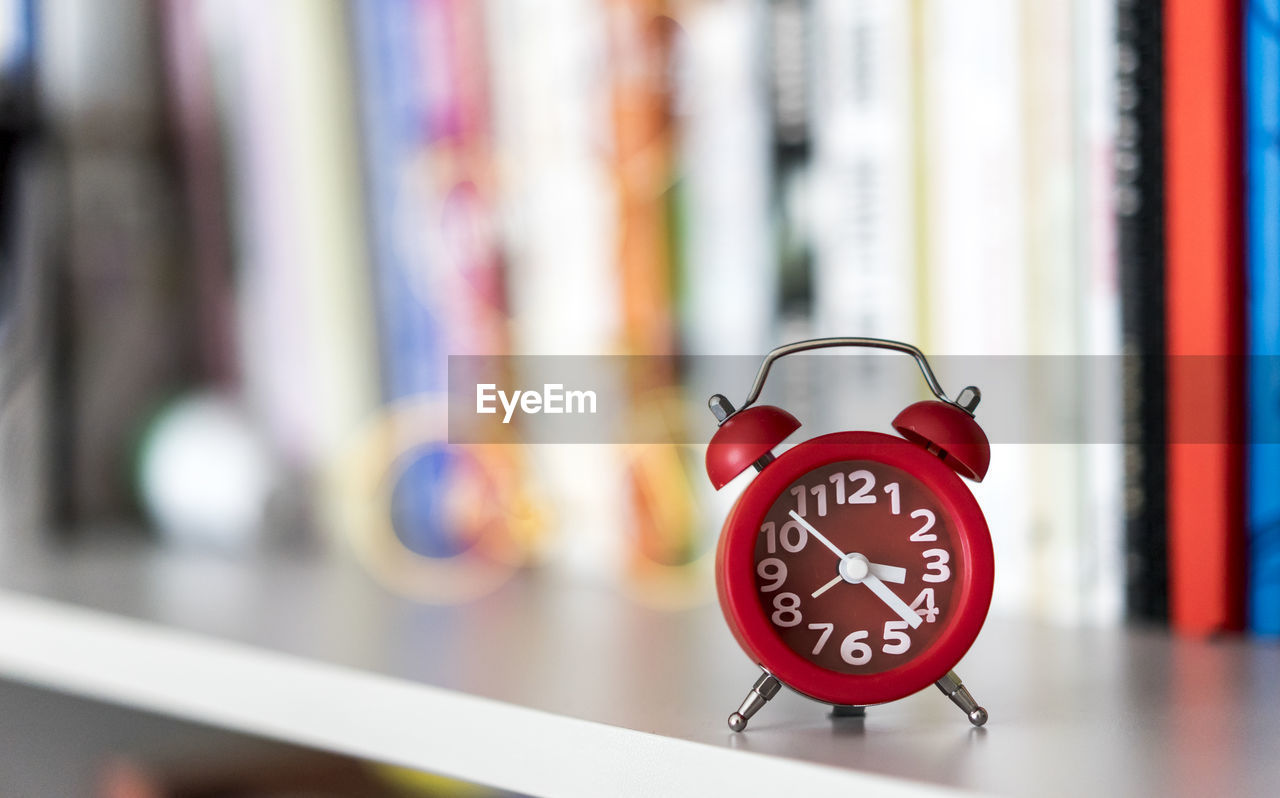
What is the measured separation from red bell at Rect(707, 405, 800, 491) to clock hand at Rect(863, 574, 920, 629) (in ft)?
0.21

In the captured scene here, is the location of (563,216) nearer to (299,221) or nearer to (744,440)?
(299,221)

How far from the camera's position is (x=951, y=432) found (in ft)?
1.34

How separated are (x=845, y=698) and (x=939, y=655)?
1.5 inches

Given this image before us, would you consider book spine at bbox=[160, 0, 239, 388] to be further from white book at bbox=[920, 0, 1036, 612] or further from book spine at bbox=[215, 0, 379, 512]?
white book at bbox=[920, 0, 1036, 612]

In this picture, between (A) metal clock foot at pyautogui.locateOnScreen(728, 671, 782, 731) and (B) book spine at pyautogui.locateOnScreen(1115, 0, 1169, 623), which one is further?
(B) book spine at pyautogui.locateOnScreen(1115, 0, 1169, 623)

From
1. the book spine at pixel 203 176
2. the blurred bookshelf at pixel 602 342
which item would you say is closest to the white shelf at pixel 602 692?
the blurred bookshelf at pixel 602 342

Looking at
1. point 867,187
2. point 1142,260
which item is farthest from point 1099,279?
point 867,187

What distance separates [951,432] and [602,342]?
1.05ft

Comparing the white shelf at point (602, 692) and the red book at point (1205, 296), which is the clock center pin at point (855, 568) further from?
the red book at point (1205, 296)

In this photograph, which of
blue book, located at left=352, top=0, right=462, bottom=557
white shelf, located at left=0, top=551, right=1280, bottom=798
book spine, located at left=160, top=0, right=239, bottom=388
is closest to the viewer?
white shelf, located at left=0, top=551, right=1280, bottom=798

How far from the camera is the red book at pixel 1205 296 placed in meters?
0.50

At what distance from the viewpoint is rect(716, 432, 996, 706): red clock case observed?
16.0 inches

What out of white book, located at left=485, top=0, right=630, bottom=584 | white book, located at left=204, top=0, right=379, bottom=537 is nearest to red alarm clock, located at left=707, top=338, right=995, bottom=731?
white book, located at left=485, top=0, right=630, bottom=584


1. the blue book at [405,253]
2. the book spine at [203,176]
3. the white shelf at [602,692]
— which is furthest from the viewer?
the book spine at [203,176]
